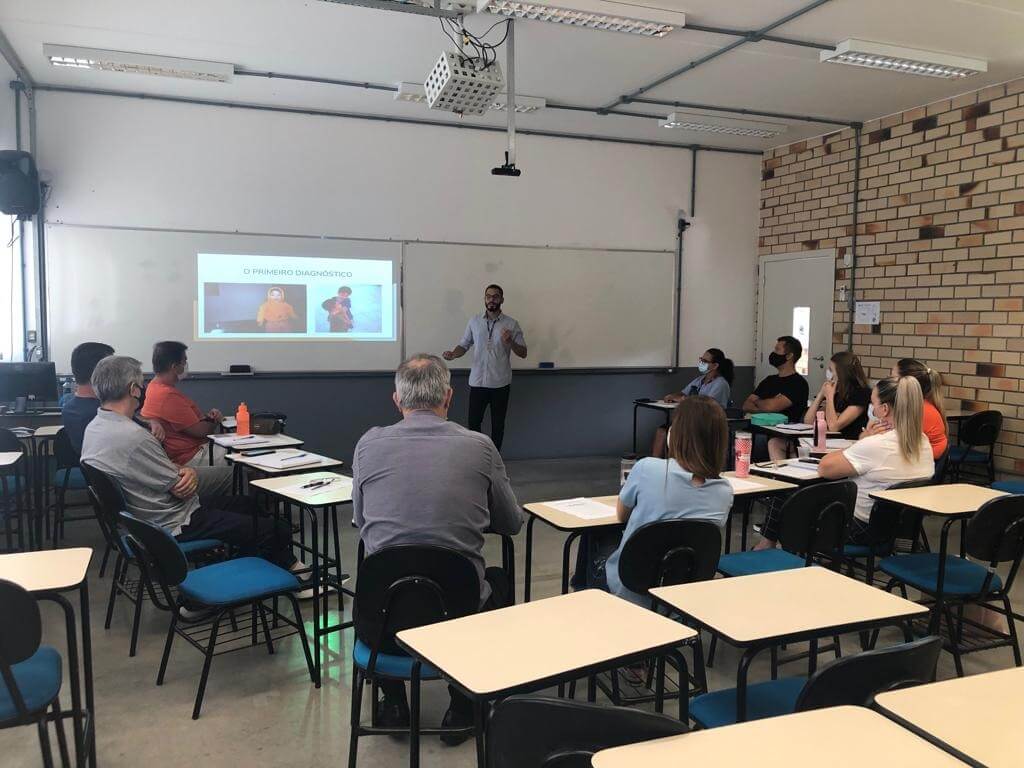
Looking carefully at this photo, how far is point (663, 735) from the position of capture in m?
1.22

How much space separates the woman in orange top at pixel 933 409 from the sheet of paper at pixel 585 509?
1934 millimetres

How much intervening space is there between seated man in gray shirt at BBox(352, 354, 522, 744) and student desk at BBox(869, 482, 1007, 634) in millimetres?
1651

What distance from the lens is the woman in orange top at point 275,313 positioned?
6.29 metres

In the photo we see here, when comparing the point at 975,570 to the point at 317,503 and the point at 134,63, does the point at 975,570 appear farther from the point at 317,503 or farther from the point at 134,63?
the point at 134,63

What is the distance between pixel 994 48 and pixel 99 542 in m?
6.62

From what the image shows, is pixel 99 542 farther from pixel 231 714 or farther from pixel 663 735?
pixel 663 735

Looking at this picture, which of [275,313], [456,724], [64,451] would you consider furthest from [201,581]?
[275,313]

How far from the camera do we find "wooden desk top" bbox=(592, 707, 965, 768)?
1.13 metres

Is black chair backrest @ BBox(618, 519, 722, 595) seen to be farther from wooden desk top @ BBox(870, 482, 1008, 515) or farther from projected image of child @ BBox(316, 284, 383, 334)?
projected image of child @ BBox(316, 284, 383, 334)

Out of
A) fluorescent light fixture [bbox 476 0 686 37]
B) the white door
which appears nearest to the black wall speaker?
fluorescent light fixture [bbox 476 0 686 37]

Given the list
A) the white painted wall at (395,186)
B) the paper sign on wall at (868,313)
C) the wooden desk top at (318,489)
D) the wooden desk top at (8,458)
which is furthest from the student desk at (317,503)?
the paper sign on wall at (868,313)

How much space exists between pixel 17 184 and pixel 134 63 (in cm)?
119

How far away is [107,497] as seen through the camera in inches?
109

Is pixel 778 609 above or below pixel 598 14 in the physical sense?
below
